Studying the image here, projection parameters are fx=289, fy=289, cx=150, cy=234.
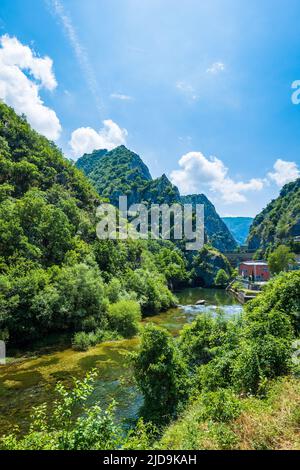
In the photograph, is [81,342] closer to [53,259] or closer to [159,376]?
[53,259]

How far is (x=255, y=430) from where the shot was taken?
832 centimetres

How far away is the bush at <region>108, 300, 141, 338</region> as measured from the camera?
3644cm

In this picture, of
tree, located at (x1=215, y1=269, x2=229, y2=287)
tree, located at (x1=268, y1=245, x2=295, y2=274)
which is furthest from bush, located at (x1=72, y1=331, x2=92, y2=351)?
tree, located at (x1=215, y1=269, x2=229, y2=287)

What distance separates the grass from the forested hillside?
26573 millimetres

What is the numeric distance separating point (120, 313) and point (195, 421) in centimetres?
2702

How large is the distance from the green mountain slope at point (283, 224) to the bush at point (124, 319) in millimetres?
106668

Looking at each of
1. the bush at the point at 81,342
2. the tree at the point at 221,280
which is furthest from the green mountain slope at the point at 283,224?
the bush at the point at 81,342

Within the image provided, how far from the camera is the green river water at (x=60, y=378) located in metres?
18.0

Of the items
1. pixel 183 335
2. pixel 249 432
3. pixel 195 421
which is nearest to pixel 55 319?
pixel 183 335

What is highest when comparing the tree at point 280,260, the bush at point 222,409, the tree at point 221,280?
the tree at point 280,260

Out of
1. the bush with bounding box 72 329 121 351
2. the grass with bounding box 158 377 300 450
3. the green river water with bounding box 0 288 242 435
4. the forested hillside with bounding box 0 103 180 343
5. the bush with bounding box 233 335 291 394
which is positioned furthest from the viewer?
the forested hillside with bounding box 0 103 180 343

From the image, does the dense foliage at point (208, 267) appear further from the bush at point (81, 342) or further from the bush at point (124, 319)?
the bush at point (81, 342)

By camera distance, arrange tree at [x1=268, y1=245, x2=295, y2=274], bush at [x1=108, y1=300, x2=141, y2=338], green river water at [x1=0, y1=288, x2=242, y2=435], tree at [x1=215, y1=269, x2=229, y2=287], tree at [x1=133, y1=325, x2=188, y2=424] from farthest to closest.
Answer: tree at [x1=215, y1=269, x2=229, y2=287], tree at [x1=268, y1=245, x2=295, y2=274], bush at [x1=108, y1=300, x2=141, y2=338], green river water at [x1=0, y1=288, x2=242, y2=435], tree at [x1=133, y1=325, x2=188, y2=424]

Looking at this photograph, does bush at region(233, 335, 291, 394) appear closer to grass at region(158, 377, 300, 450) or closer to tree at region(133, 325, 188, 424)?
grass at region(158, 377, 300, 450)
